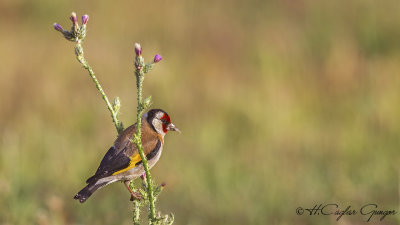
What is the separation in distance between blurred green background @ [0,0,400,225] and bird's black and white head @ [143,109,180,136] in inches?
69.5

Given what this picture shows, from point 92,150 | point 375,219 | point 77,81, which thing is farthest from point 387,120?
point 77,81

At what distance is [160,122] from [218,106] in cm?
475

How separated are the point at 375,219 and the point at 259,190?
4.28 feet

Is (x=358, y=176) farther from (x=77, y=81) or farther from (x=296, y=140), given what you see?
(x=77, y=81)

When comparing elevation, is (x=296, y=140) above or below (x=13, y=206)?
below

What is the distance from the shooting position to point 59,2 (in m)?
11.2

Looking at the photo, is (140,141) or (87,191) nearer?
(140,141)

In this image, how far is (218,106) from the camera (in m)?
8.41

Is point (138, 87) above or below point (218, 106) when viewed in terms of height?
above

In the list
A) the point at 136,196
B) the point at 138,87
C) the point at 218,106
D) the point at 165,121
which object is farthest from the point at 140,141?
the point at 218,106

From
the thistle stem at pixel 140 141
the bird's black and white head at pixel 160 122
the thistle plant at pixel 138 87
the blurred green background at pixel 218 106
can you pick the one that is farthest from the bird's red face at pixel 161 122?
the blurred green background at pixel 218 106

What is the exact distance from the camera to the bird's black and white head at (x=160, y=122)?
3.65 meters

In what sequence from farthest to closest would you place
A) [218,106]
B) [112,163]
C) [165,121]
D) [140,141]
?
[218,106] → [165,121] → [112,163] → [140,141]

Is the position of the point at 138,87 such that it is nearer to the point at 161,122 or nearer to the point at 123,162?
the point at 123,162
